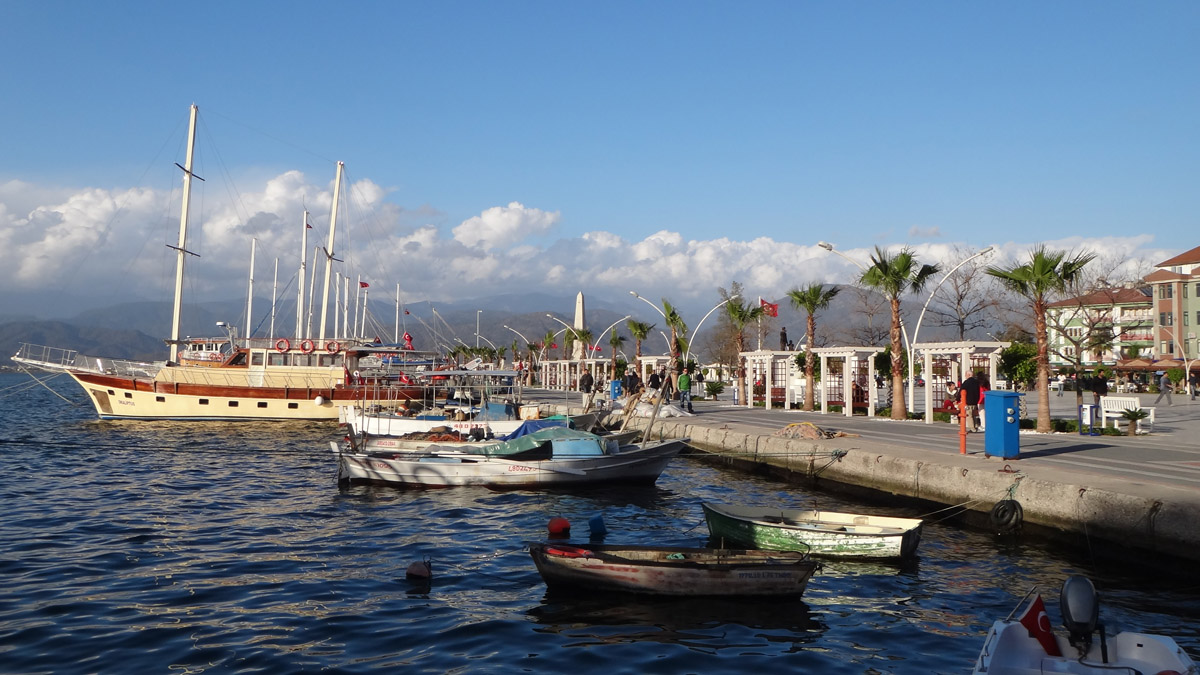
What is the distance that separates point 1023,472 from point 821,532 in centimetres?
571

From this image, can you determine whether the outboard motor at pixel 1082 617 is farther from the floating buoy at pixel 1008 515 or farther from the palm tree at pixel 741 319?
the palm tree at pixel 741 319

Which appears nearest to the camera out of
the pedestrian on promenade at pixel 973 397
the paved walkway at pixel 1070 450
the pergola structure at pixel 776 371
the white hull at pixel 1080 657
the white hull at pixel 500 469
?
the white hull at pixel 1080 657

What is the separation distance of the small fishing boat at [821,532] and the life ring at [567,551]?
11.7 feet

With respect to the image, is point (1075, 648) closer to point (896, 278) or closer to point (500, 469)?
point (500, 469)

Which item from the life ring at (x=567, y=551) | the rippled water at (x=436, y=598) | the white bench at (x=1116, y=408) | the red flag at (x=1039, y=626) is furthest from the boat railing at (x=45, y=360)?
the red flag at (x=1039, y=626)

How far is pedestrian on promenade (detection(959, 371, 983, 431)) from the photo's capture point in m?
26.2

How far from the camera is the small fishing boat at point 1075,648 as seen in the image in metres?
7.70

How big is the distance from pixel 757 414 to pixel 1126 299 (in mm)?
79282

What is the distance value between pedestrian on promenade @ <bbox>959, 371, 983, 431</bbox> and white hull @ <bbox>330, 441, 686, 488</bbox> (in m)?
9.73

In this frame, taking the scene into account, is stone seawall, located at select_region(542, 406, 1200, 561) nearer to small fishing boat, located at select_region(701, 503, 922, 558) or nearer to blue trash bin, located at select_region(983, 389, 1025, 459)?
blue trash bin, located at select_region(983, 389, 1025, 459)

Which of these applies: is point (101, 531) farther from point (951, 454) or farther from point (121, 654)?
point (951, 454)

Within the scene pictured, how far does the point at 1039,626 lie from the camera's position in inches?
329

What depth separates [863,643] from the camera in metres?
10.7

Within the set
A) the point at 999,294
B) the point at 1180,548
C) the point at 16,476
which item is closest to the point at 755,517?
the point at 1180,548
